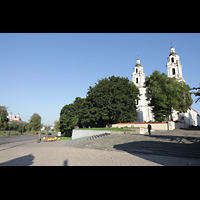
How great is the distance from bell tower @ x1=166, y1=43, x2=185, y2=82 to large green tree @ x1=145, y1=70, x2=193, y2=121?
1548 cm

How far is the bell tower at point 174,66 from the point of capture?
47.8 m

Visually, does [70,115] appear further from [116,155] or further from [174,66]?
[174,66]

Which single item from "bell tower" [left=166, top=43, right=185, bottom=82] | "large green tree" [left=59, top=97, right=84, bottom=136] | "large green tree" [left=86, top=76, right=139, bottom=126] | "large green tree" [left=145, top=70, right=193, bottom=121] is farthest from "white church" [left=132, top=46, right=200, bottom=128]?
"large green tree" [left=59, top=97, right=84, bottom=136]

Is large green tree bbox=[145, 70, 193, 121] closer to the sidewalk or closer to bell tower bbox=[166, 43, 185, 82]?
bell tower bbox=[166, 43, 185, 82]

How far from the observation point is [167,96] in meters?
31.5

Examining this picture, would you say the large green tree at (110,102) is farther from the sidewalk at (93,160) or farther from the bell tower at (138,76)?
the bell tower at (138,76)

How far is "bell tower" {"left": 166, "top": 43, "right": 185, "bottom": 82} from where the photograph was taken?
157ft

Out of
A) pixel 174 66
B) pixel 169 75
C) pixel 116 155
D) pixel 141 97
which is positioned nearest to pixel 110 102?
pixel 116 155

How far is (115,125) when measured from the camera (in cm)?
3017

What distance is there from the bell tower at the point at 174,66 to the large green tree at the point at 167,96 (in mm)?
15482
